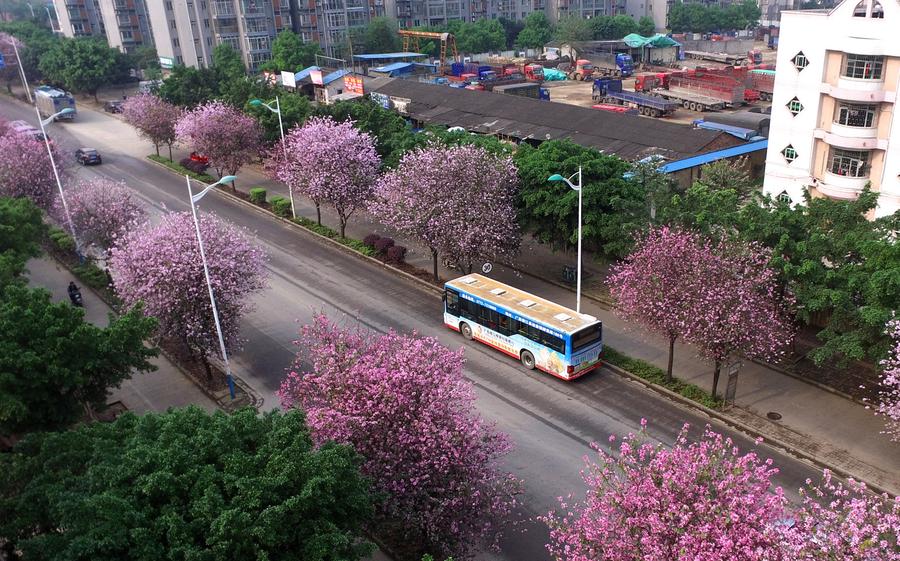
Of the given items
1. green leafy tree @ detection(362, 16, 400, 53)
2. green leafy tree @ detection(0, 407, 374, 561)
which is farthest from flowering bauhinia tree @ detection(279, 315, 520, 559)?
green leafy tree @ detection(362, 16, 400, 53)

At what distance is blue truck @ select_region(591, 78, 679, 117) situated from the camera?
2827 inches

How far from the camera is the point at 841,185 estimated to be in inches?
1380

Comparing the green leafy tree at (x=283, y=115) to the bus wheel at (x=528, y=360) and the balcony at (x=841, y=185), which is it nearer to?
the bus wheel at (x=528, y=360)

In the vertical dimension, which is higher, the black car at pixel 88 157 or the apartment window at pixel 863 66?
the apartment window at pixel 863 66

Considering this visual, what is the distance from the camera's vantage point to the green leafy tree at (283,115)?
169ft

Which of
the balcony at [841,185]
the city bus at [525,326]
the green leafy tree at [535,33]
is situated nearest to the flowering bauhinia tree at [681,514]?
the city bus at [525,326]

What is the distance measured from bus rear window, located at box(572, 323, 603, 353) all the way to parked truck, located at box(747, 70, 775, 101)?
62888 mm

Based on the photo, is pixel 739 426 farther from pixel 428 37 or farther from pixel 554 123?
pixel 428 37

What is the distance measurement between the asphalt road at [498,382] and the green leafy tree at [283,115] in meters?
8.79

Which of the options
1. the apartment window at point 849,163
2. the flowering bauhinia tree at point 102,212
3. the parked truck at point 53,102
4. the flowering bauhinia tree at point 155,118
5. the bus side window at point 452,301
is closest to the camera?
the bus side window at point 452,301

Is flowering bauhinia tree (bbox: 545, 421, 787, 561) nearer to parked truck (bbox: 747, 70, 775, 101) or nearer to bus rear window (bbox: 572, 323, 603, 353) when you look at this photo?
bus rear window (bbox: 572, 323, 603, 353)

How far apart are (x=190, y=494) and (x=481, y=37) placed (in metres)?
113

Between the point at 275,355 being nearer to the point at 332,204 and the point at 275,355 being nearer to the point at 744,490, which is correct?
the point at 332,204

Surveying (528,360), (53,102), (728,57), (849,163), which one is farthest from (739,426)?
(728,57)
